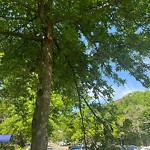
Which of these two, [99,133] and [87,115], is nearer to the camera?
[99,133]

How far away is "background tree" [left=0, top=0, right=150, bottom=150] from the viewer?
18.0 ft

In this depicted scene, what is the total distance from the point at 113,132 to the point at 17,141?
28012mm

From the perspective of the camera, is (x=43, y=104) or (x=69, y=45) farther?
(x=69, y=45)

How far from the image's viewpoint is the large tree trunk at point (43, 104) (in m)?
5.26

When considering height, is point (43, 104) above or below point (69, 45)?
below

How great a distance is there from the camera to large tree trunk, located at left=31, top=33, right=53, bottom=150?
526 centimetres

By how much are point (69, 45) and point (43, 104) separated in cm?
163

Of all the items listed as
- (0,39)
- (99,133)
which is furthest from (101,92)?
(0,39)

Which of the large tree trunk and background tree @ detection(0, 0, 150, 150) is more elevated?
background tree @ detection(0, 0, 150, 150)

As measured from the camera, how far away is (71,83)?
709 centimetres

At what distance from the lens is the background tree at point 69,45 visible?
548cm

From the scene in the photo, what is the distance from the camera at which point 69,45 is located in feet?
21.4

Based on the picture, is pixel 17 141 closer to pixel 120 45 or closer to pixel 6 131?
pixel 6 131

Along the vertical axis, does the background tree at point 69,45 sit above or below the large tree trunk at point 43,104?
above
